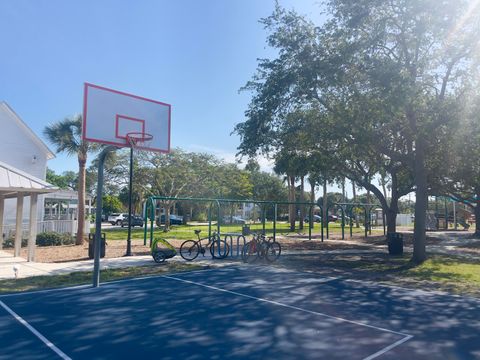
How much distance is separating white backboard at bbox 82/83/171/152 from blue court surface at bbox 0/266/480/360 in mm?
4156

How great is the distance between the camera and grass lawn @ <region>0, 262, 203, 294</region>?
997 centimetres

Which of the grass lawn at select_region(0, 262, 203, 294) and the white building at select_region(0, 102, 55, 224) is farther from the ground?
the white building at select_region(0, 102, 55, 224)

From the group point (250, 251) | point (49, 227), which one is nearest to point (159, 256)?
point (250, 251)

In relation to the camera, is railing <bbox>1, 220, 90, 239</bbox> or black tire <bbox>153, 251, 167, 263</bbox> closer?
black tire <bbox>153, 251, 167, 263</bbox>

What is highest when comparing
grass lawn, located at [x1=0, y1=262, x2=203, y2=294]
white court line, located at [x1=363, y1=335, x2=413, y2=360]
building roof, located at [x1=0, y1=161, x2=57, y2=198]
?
building roof, located at [x1=0, y1=161, x2=57, y2=198]

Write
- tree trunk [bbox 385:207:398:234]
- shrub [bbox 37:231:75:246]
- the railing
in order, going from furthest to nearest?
tree trunk [bbox 385:207:398:234] → the railing → shrub [bbox 37:231:75:246]

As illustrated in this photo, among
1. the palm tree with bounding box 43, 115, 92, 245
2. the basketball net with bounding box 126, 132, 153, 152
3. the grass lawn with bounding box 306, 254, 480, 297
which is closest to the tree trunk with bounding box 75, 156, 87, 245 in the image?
the palm tree with bounding box 43, 115, 92, 245

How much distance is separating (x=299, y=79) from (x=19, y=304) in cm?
1090

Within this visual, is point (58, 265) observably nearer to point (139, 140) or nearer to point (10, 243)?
point (139, 140)

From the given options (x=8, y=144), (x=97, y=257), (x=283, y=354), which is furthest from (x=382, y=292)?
(x=8, y=144)

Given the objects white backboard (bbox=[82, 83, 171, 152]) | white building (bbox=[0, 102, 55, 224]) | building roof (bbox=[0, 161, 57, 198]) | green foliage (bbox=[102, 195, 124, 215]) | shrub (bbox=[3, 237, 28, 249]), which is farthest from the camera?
green foliage (bbox=[102, 195, 124, 215])

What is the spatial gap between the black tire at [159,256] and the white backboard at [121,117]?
3930 mm

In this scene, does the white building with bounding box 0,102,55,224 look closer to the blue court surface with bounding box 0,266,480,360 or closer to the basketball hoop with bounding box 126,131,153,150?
the basketball hoop with bounding box 126,131,153,150

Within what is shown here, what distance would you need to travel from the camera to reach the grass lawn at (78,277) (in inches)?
392
